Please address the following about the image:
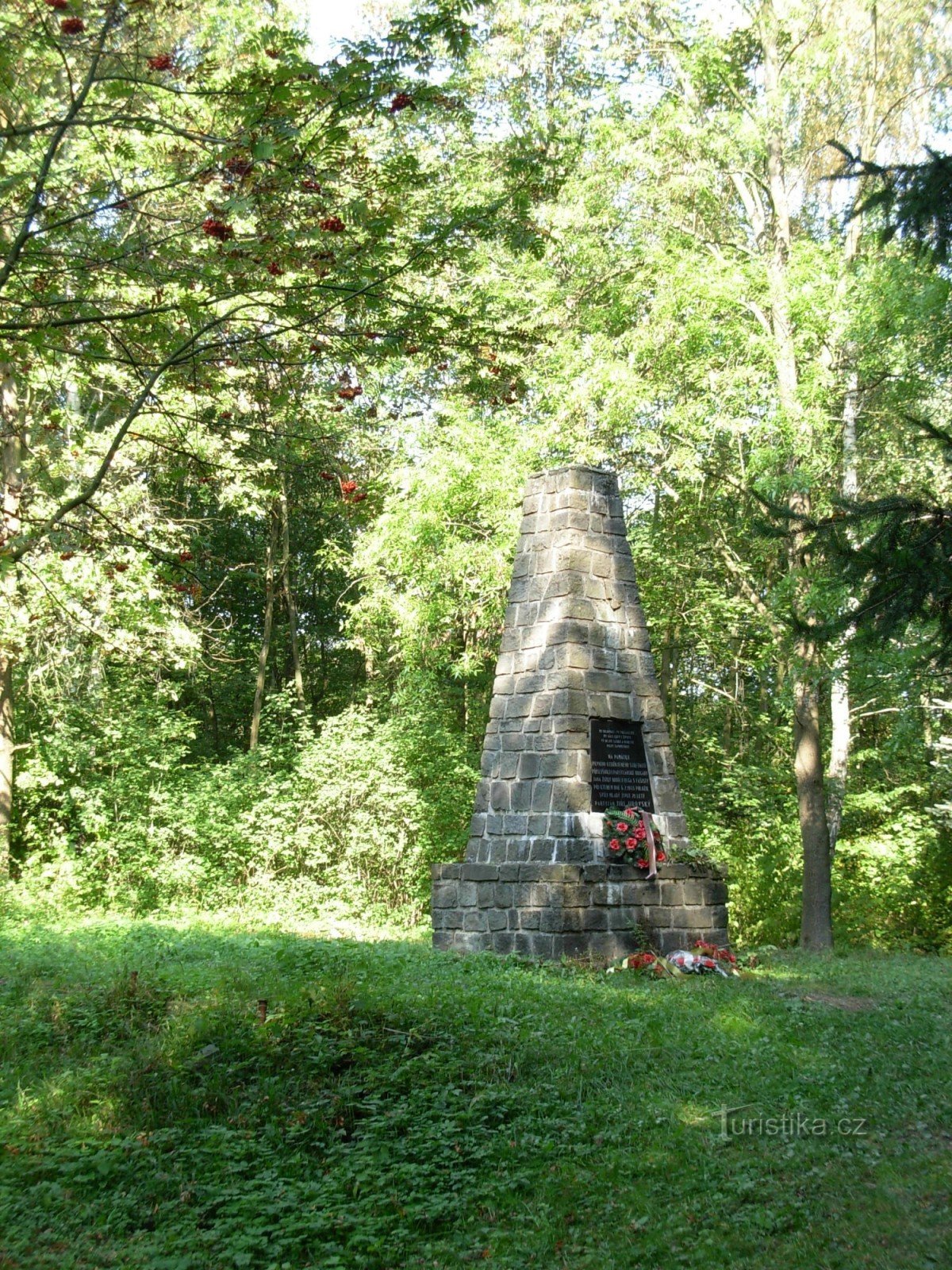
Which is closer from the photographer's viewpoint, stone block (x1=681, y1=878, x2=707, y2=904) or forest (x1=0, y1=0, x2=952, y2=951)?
stone block (x1=681, y1=878, x2=707, y2=904)

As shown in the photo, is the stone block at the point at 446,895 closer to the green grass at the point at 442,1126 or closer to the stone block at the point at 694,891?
the stone block at the point at 694,891

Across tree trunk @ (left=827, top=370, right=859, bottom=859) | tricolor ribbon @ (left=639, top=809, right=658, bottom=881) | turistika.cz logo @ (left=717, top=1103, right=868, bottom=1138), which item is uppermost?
tree trunk @ (left=827, top=370, right=859, bottom=859)

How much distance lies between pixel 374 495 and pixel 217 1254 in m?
12.6

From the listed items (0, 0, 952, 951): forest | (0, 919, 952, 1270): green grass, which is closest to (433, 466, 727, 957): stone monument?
(0, 0, 952, 951): forest

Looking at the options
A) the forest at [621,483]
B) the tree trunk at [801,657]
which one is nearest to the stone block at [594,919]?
the forest at [621,483]

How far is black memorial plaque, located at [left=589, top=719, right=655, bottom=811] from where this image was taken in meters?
10.1

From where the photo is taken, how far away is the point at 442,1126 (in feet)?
15.3

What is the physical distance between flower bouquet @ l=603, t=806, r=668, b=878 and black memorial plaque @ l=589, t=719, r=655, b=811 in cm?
18

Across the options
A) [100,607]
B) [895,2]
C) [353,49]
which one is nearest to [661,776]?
[100,607]

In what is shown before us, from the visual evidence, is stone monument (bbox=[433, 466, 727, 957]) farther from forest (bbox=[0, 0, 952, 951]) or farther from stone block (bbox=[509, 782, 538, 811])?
forest (bbox=[0, 0, 952, 951])

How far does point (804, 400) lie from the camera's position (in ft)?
43.4

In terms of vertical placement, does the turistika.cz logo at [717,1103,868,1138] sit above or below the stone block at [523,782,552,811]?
below

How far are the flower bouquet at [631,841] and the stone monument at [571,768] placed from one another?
0.09 m

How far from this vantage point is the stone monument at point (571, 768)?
9.66 metres
